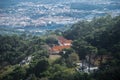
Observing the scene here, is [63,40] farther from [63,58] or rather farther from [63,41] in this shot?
[63,58]

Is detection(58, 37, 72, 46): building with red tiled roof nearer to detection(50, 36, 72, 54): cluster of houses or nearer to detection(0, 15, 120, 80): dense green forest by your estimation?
detection(50, 36, 72, 54): cluster of houses

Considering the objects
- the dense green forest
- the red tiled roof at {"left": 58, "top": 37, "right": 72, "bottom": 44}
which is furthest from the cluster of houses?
the dense green forest

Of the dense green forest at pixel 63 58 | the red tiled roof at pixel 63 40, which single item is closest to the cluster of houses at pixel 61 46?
the red tiled roof at pixel 63 40

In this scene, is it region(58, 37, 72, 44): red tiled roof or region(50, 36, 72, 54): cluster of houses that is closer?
region(50, 36, 72, 54): cluster of houses

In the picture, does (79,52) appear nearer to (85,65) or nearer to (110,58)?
(85,65)

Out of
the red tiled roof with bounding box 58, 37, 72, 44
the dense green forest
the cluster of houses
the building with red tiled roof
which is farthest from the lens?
the red tiled roof with bounding box 58, 37, 72, 44

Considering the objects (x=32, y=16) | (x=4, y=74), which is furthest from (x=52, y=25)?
(x=4, y=74)
